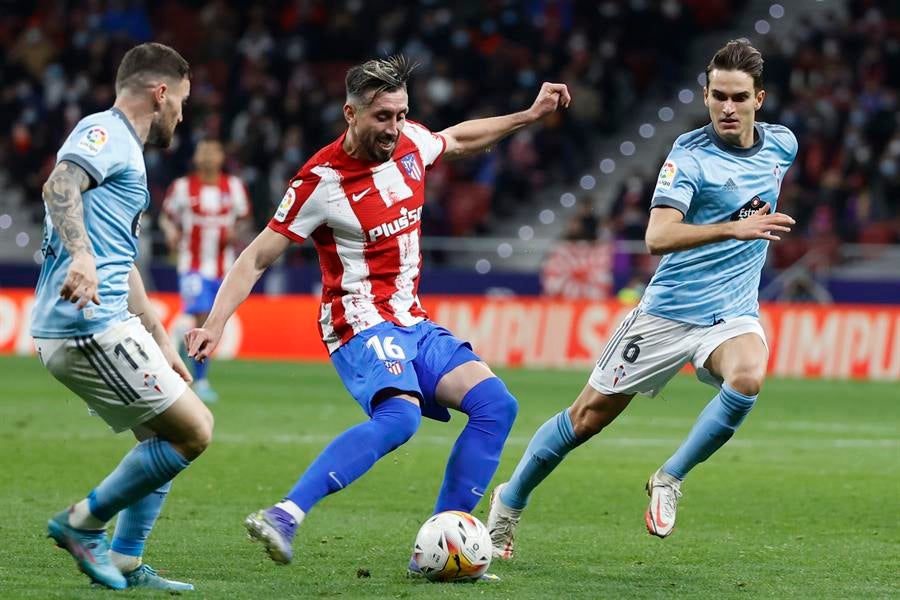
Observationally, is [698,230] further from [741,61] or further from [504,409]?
[504,409]

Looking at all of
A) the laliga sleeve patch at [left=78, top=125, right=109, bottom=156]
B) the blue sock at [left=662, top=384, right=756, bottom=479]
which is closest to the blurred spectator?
the blue sock at [left=662, top=384, right=756, bottom=479]

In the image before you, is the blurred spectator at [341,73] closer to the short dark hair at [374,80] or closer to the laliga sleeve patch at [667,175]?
the laliga sleeve patch at [667,175]

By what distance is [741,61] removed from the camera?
7.20 m

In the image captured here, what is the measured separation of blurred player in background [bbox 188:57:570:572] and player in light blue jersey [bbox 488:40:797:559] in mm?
769

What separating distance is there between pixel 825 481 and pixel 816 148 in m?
13.2

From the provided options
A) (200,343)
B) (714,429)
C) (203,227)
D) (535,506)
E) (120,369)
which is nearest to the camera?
(120,369)

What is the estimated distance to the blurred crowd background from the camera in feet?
73.3

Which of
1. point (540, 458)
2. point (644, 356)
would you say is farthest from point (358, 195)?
point (644, 356)

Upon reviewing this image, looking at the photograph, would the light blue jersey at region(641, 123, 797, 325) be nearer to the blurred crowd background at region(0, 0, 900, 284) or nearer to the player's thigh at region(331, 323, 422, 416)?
the player's thigh at region(331, 323, 422, 416)

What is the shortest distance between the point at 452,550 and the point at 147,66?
2.27m

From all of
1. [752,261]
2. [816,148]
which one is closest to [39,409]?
[752,261]

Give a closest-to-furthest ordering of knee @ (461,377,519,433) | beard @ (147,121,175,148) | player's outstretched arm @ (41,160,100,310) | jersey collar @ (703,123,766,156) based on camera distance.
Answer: player's outstretched arm @ (41,160,100,310) → beard @ (147,121,175,148) → knee @ (461,377,519,433) → jersey collar @ (703,123,766,156)

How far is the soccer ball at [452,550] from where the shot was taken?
20.1 feet

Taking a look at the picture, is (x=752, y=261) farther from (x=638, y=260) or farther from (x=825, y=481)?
(x=638, y=260)
